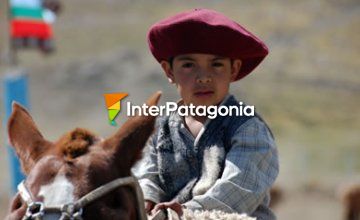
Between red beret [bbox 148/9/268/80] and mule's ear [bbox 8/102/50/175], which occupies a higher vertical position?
red beret [bbox 148/9/268/80]

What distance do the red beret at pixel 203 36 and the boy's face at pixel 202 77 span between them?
4 centimetres

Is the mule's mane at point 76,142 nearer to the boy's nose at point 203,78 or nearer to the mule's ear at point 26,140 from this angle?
the mule's ear at point 26,140

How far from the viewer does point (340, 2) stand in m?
87.7

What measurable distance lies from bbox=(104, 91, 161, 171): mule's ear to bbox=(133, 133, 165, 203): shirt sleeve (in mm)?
1009

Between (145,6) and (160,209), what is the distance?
260 ft

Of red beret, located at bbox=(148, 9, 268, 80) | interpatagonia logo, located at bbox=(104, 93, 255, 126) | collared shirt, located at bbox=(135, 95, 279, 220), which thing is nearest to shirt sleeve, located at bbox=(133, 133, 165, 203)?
collared shirt, located at bbox=(135, 95, 279, 220)

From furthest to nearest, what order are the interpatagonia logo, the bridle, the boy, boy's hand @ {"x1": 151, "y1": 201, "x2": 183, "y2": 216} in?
the interpatagonia logo
the boy
boy's hand @ {"x1": 151, "y1": 201, "x2": 183, "y2": 216}
the bridle

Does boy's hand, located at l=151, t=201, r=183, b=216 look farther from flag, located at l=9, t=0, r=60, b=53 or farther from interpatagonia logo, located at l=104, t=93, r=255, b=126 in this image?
flag, located at l=9, t=0, r=60, b=53

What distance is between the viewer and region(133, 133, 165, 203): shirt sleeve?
385 centimetres

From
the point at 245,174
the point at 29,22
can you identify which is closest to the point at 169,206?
the point at 245,174

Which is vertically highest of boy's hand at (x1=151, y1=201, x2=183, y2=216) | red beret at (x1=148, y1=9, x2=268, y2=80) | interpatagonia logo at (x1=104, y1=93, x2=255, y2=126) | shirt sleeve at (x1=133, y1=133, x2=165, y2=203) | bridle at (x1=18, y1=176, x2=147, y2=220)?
red beret at (x1=148, y1=9, x2=268, y2=80)

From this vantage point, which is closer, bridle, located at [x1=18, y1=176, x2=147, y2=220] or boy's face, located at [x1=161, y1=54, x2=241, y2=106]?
bridle, located at [x1=18, y1=176, x2=147, y2=220]

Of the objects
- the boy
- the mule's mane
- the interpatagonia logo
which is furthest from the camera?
the interpatagonia logo

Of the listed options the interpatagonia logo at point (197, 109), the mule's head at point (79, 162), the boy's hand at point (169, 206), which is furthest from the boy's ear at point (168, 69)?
the mule's head at point (79, 162)
